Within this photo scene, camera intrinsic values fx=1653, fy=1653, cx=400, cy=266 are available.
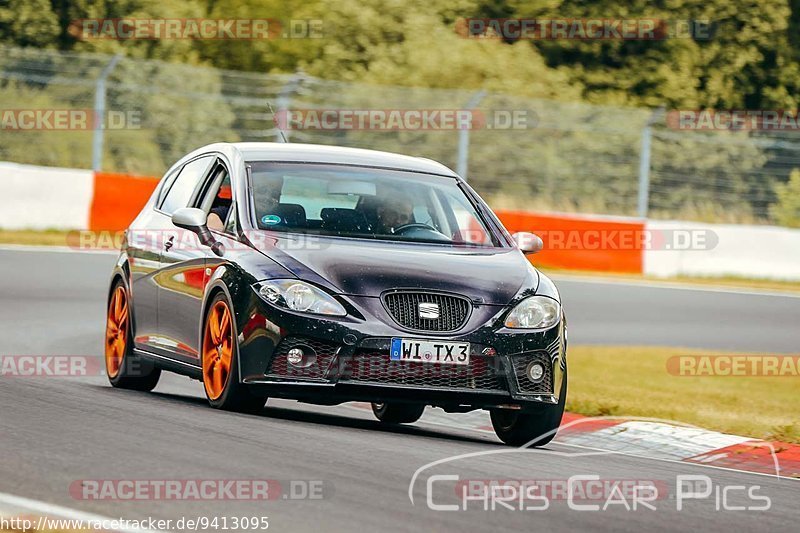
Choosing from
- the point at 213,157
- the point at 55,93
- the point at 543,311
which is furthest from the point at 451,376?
the point at 55,93

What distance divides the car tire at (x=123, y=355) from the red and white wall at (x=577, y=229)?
12430 millimetres

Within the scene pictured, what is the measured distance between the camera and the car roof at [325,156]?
10.1 m

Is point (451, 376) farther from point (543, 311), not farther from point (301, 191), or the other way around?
point (301, 191)

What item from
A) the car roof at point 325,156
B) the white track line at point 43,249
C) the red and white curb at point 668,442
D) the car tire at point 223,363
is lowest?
the white track line at point 43,249

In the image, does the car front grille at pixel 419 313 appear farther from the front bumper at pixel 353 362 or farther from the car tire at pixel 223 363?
the car tire at pixel 223 363

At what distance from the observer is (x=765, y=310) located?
2228cm

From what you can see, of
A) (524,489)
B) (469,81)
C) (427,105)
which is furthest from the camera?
(469,81)

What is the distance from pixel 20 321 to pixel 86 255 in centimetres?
681

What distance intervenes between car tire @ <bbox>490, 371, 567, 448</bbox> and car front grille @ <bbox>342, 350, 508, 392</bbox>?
0.45m

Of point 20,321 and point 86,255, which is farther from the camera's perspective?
point 86,255

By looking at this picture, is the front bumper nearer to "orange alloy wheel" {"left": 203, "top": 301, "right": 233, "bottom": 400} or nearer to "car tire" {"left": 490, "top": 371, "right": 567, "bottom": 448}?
"orange alloy wheel" {"left": 203, "top": 301, "right": 233, "bottom": 400}

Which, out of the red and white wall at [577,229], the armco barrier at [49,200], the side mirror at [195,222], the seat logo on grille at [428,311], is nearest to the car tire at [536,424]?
the seat logo on grille at [428,311]

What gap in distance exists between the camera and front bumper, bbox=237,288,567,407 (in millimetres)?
8664

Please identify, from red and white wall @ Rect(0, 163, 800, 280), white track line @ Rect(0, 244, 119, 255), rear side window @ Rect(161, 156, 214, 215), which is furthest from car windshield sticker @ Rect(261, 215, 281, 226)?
red and white wall @ Rect(0, 163, 800, 280)
